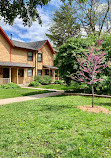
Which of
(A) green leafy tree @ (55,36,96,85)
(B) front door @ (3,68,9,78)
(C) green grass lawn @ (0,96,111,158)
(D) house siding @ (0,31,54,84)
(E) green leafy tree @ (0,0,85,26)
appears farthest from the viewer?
(B) front door @ (3,68,9,78)

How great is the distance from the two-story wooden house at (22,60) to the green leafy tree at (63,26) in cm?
617

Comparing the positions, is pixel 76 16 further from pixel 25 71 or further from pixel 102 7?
pixel 25 71

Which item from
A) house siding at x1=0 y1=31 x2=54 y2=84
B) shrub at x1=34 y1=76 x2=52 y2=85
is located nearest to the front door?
house siding at x1=0 y1=31 x2=54 y2=84

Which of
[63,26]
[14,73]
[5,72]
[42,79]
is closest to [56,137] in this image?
[5,72]

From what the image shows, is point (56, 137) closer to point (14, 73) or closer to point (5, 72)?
point (5, 72)

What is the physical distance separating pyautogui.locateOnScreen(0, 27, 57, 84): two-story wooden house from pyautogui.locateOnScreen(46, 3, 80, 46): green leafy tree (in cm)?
617

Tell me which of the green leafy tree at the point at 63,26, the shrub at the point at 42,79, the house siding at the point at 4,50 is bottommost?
the shrub at the point at 42,79

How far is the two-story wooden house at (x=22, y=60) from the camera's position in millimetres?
20922

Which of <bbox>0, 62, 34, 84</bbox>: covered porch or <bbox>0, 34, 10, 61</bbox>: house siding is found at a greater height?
<bbox>0, 34, 10, 61</bbox>: house siding

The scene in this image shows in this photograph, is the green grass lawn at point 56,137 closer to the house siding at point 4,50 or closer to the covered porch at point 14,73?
the covered porch at point 14,73

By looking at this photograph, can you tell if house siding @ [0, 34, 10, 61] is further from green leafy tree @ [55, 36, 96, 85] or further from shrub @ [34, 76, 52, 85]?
green leafy tree @ [55, 36, 96, 85]

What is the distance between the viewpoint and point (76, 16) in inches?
1029

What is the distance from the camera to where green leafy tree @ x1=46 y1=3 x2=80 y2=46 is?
26794 millimetres

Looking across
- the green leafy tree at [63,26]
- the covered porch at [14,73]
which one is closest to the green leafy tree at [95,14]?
the green leafy tree at [63,26]
